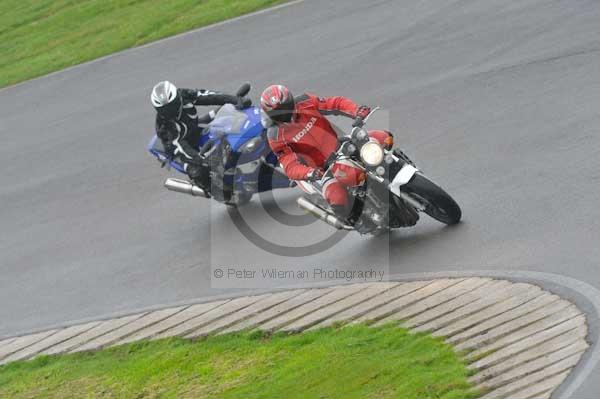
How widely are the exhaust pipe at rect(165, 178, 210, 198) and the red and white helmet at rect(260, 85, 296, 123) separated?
8.63 feet

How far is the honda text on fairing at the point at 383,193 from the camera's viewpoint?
36.0ft

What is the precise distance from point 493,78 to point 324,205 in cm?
433

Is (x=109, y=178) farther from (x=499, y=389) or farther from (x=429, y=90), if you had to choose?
(x=499, y=389)

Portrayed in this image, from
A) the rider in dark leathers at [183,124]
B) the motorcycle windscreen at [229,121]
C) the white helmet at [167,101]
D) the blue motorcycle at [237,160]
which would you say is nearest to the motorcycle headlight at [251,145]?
the blue motorcycle at [237,160]

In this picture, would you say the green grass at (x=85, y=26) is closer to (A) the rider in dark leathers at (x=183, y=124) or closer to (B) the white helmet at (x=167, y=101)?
(A) the rider in dark leathers at (x=183, y=124)

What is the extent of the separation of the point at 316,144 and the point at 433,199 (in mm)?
1494

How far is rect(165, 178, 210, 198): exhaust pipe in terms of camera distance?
14.0 meters

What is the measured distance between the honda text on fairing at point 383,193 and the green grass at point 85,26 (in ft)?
36.5

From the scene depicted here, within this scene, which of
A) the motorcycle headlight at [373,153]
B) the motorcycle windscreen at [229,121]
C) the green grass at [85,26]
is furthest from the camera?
the green grass at [85,26]

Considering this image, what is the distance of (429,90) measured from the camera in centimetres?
1545

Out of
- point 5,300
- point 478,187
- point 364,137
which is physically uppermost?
point 364,137

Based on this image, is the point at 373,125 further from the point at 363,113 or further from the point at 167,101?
the point at 363,113

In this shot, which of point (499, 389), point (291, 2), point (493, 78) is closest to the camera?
point (499, 389)

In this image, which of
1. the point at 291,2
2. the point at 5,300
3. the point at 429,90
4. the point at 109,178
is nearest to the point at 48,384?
the point at 5,300
